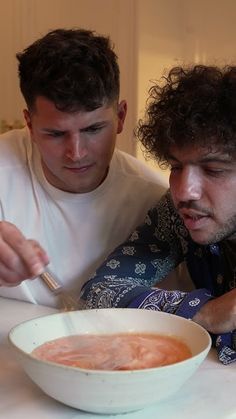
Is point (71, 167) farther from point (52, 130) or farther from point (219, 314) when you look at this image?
point (219, 314)

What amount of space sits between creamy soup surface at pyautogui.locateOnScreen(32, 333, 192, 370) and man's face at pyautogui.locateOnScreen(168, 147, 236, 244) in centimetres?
28

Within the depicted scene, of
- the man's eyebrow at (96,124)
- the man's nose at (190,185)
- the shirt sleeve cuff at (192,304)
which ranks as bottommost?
the shirt sleeve cuff at (192,304)

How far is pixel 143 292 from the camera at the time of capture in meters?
1.06

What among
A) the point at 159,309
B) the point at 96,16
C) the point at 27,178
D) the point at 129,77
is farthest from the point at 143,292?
the point at 96,16

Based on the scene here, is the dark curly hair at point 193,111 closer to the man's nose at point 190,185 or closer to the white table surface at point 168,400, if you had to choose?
the man's nose at point 190,185

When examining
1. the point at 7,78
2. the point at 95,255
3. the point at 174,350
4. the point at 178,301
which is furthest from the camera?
the point at 7,78

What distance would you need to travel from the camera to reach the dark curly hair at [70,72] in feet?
4.11

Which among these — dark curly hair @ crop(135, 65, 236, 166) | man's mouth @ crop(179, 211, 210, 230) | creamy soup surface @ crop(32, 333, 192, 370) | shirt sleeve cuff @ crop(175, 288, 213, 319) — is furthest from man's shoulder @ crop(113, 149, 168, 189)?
creamy soup surface @ crop(32, 333, 192, 370)

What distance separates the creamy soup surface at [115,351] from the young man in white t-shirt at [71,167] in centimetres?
49

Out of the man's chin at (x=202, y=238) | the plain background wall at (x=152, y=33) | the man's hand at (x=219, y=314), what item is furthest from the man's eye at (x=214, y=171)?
the plain background wall at (x=152, y=33)

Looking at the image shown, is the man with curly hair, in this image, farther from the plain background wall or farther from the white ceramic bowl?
the plain background wall

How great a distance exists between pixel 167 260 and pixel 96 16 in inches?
67.8

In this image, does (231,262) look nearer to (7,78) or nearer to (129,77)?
(129,77)

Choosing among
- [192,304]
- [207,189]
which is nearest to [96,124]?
[207,189]
